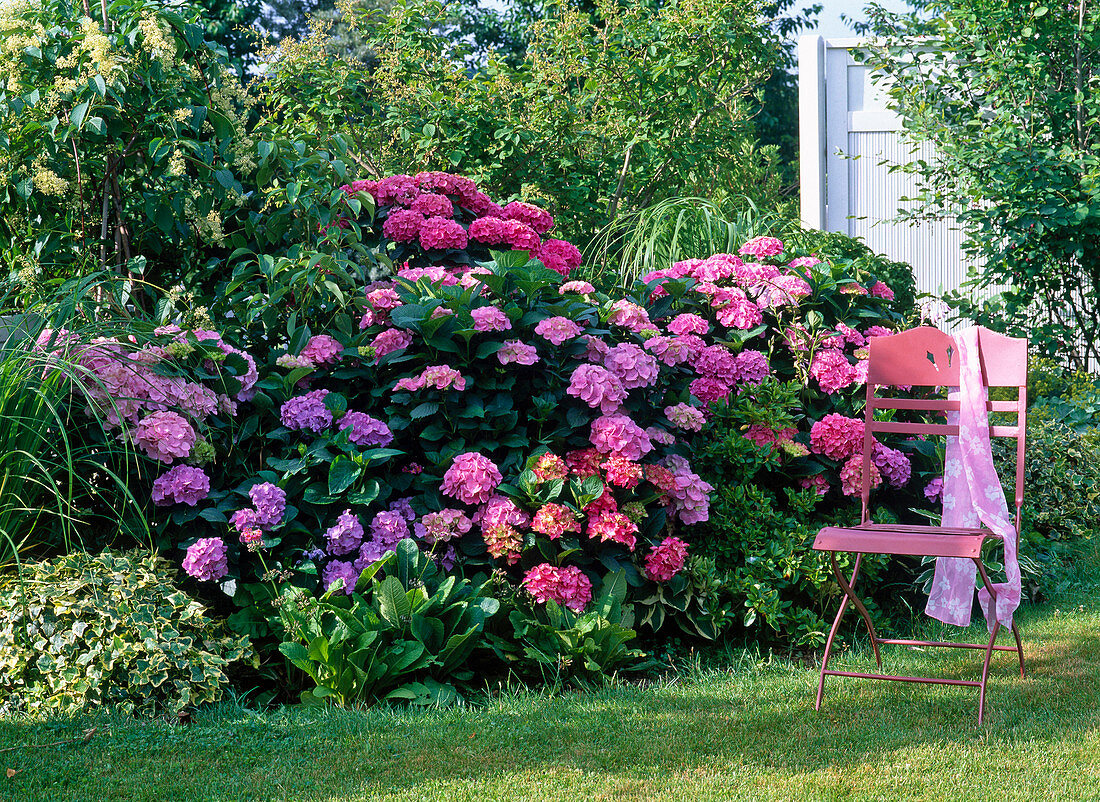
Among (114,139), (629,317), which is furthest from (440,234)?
(114,139)

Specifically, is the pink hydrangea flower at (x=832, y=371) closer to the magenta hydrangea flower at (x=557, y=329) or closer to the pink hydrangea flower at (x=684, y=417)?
the pink hydrangea flower at (x=684, y=417)

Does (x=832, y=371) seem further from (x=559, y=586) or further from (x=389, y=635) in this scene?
(x=389, y=635)

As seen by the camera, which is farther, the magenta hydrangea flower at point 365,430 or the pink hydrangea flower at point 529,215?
the pink hydrangea flower at point 529,215

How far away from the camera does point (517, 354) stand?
3.74m

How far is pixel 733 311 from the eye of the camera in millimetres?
4512

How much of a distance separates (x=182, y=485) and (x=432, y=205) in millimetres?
1773

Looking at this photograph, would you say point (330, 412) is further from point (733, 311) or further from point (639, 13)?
point (639, 13)

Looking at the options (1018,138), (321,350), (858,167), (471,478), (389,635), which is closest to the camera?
(389,635)

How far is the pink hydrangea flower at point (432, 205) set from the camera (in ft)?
15.2

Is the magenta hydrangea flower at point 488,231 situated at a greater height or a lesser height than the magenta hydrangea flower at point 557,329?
greater

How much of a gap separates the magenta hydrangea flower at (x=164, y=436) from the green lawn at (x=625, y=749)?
2.90 ft

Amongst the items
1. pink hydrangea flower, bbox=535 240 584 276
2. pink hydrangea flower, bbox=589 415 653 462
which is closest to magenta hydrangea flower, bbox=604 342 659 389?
pink hydrangea flower, bbox=589 415 653 462

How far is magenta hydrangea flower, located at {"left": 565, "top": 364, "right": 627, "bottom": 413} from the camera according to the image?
3.72 m

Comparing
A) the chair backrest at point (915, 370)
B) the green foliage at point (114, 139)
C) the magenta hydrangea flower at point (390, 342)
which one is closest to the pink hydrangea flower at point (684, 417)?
the chair backrest at point (915, 370)
